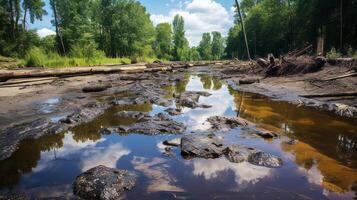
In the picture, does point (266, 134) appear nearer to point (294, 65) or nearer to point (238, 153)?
point (238, 153)

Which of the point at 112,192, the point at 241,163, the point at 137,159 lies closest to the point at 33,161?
the point at 137,159

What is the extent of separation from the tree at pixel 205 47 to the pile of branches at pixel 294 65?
388ft

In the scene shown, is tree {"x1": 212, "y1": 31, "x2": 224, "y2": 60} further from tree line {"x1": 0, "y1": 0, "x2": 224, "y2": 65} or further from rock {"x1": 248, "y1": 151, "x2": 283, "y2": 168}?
rock {"x1": 248, "y1": 151, "x2": 283, "y2": 168}

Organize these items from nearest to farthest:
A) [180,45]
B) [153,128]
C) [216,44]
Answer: [153,128] → [180,45] → [216,44]

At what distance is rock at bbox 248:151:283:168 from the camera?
4578 millimetres

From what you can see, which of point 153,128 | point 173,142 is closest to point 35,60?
point 153,128

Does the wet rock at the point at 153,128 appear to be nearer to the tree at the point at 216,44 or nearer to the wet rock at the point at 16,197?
the wet rock at the point at 16,197

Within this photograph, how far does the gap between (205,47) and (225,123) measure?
137477 mm

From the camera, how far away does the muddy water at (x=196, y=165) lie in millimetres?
3701

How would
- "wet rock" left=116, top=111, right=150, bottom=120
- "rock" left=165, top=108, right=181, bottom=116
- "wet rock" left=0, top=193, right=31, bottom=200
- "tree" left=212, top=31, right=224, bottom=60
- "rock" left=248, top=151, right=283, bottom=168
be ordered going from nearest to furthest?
1. "wet rock" left=0, top=193, right=31, bottom=200
2. "rock" left=248, top=151, right=283, bottom=168
3. "wet rock" left=116, top=111, right=150, bottom=120
4. "rock" left=165, top=108, right=181, bottom=116
5. "tree" left=212, top=31, right=224, bottom=60

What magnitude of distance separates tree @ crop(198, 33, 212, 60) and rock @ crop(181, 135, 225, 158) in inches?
5242

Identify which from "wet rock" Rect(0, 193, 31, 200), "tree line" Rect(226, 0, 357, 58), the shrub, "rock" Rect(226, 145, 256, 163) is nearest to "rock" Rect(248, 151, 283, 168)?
"rock" Rect(226, 145, 256, 163)

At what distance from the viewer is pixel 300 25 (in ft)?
135

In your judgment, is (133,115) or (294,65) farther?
(294,65)
